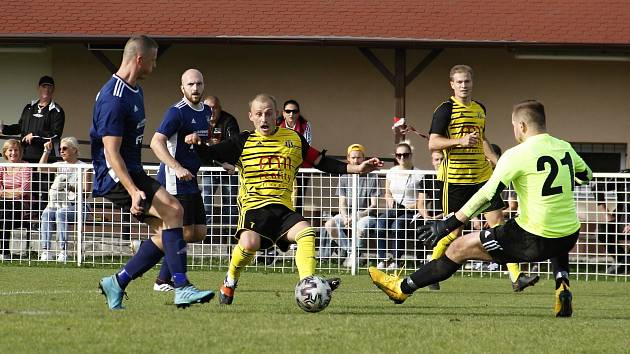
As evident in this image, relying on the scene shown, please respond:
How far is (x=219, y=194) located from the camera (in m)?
16.1

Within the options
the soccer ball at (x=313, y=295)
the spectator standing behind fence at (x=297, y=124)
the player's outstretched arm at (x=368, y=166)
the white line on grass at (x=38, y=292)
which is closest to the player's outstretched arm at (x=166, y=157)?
the soccer ball at (x=313, y=295)

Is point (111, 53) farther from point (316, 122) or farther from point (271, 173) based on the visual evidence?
point (271, 173)

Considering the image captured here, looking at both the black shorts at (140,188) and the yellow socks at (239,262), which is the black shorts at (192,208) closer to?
the yellow socks at (239,262)

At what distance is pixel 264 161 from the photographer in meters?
10.2

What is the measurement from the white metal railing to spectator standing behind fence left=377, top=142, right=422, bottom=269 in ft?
0.05

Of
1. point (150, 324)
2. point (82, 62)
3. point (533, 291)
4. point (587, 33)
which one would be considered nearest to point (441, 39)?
point (587, 33)

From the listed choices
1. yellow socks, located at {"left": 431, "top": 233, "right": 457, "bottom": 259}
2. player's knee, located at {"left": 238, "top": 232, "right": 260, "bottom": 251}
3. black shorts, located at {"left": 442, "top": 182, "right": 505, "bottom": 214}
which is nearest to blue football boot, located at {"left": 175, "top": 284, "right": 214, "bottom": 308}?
player's knee, located at {"left": 238, "top": 232, "right": 260, "bottom": 251}

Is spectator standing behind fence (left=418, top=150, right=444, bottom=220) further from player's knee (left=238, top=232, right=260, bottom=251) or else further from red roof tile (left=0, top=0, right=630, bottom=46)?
player's knee (left=238, top=232, right=260, bottom=251)

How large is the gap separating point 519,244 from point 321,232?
6.65m

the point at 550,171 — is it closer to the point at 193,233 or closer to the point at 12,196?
the point at 193,233

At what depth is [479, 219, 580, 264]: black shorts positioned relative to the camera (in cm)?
942

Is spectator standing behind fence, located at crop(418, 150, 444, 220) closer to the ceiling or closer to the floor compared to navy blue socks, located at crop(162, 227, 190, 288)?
closer to the ceiling

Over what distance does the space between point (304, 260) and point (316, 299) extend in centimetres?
53

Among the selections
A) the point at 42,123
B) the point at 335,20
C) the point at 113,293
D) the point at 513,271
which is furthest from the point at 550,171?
the point at 335,20
